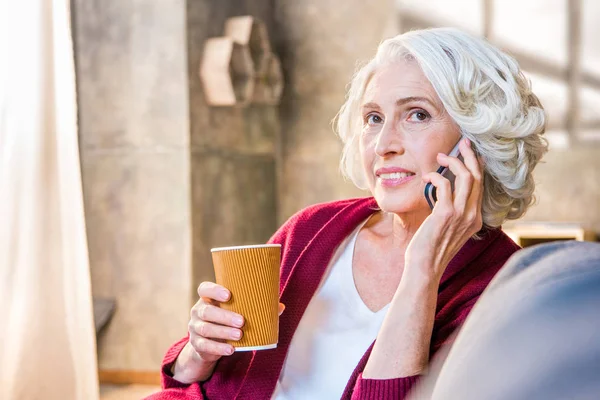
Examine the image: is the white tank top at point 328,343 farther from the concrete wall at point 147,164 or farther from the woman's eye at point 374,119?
the concrete wall at point 147,164

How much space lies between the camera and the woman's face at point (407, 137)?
127cm

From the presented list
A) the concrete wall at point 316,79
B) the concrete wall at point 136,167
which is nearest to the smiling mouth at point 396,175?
the concrete wall at point 136,167

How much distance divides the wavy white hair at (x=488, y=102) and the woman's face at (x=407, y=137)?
1.1 inches

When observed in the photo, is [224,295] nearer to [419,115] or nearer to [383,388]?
[383,388]

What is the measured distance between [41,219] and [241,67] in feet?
6.09

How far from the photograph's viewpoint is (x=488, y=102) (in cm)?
125

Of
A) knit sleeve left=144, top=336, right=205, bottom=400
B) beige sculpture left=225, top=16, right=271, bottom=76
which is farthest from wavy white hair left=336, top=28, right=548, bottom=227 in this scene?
beige sculpture left=225, top=16, right=271, bottom=76

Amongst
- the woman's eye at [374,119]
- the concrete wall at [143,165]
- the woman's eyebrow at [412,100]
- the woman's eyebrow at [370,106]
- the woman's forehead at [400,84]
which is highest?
the woman's forehead at [400,84]

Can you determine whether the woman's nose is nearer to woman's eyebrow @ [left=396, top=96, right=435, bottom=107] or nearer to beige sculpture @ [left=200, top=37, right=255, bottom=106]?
woman's eyebrow @ [left=396, top=96, right=435, bottom=107]

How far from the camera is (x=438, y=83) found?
1253 millimetres

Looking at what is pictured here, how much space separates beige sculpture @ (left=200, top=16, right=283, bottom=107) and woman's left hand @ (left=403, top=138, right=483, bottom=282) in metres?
2.40

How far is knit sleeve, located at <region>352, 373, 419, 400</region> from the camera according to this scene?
97 centimetres

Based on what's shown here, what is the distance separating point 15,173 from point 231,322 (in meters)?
1.16

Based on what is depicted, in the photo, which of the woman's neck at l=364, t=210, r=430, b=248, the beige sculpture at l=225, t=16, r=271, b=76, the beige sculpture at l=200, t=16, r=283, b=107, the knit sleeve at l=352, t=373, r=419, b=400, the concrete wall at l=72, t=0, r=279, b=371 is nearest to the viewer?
the knit sleeve at l=352, t=373, r=419, b=400
